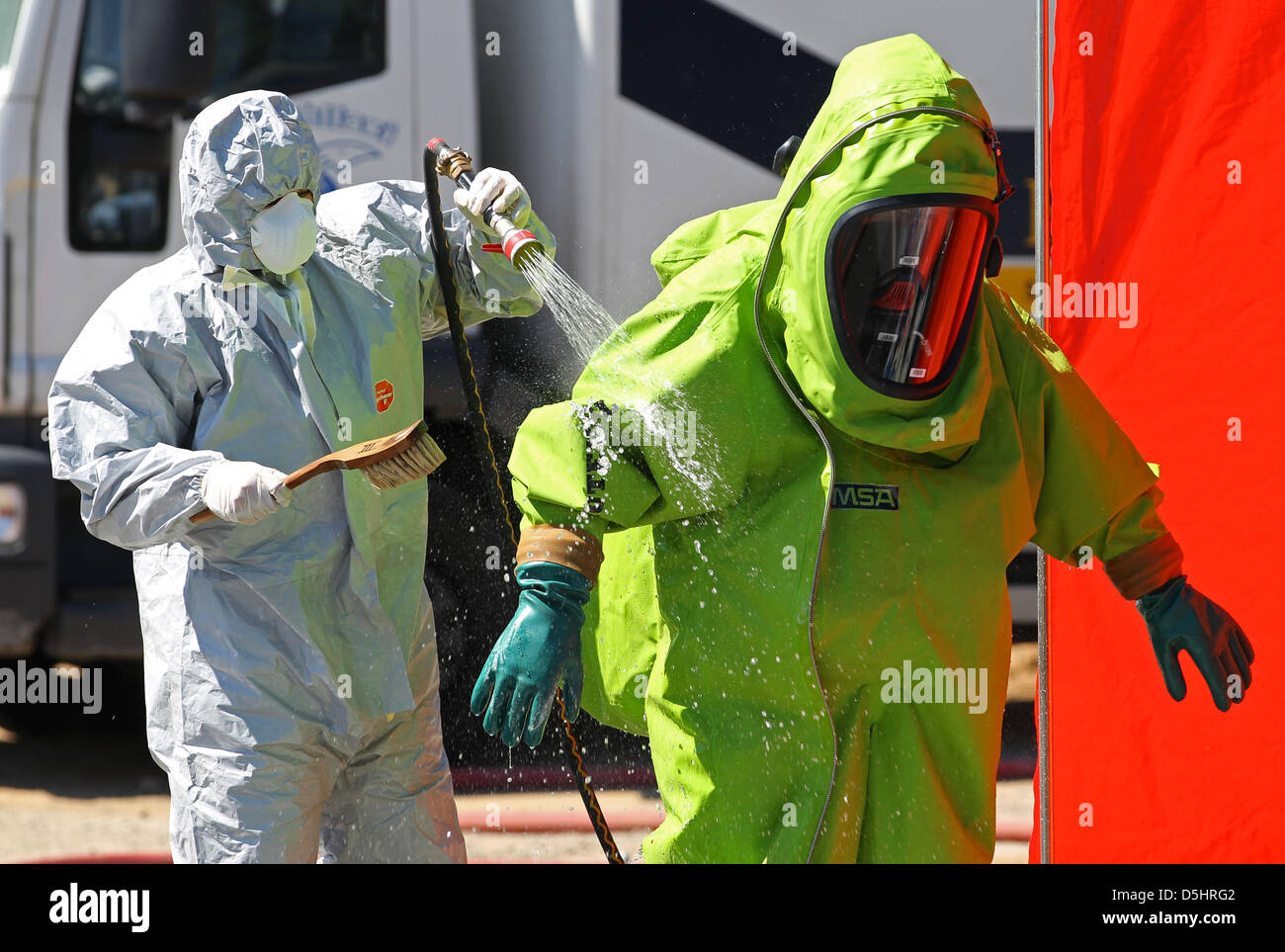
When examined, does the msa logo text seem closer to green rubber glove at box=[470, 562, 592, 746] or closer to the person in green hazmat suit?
the person in green hazmat suit

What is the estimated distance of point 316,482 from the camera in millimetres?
2607

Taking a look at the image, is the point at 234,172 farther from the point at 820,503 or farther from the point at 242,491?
the point at 820,503

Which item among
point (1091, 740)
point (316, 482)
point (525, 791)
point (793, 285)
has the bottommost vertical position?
point (525, 791)

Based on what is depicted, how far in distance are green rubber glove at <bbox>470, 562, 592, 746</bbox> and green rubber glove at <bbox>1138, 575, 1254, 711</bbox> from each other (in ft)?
3.40

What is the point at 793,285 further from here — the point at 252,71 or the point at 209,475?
the point at 252,71

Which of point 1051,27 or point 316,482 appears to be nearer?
point 316,482

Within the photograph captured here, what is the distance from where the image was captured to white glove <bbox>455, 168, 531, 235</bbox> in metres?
2.63

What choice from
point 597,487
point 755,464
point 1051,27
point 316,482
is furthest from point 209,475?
point 1051,27

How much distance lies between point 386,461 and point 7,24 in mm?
2676

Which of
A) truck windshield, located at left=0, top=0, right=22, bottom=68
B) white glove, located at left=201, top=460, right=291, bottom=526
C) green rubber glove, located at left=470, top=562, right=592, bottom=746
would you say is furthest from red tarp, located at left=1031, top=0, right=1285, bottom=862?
truck windshield, located at left=0, top=0, right=22, bottom=68

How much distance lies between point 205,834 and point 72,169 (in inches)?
95.7
